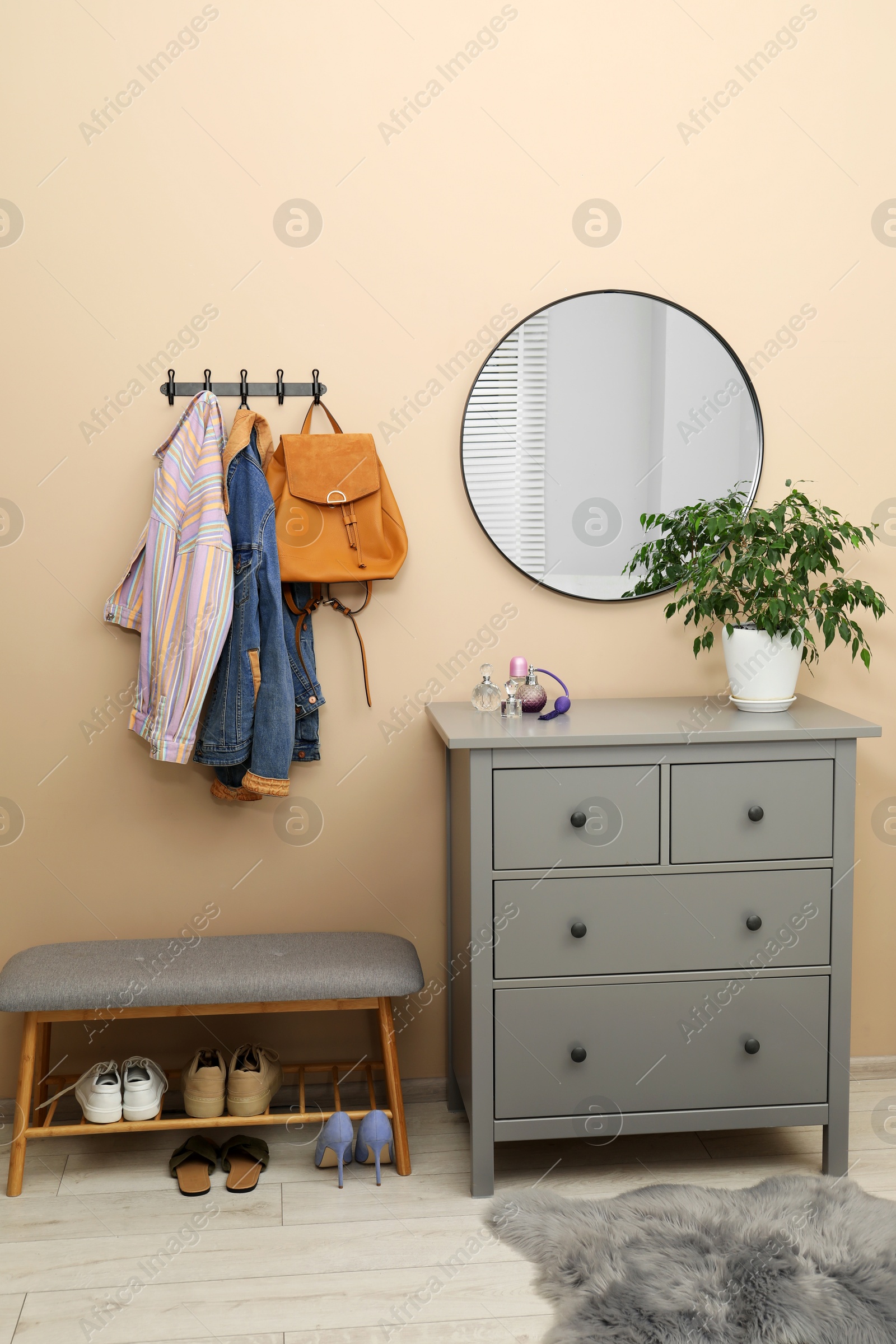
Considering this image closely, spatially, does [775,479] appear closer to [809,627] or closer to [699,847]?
[809,627]

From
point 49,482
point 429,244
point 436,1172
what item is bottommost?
point 436,1172

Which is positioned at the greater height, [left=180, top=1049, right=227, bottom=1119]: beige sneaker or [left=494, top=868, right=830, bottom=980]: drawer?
[left=494, top=868, right=830, bottom=980]: drawer

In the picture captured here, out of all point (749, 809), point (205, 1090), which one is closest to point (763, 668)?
point (749, 809)

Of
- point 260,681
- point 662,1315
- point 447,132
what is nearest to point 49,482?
point 260,681

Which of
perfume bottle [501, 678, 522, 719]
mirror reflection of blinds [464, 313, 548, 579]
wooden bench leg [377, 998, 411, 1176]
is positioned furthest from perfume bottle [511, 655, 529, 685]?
wooden bench leg [377, 998, 411, 1176]

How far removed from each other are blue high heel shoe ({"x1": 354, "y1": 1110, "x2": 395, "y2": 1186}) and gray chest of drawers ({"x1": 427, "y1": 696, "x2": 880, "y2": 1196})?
19cm

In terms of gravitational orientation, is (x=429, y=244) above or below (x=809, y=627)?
above

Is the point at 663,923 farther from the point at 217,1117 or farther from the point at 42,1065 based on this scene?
the point at 42,1065

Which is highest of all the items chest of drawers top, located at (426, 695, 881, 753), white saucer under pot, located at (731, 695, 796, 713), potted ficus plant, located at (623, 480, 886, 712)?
potted ficus plant, located at (623, 480, 886, 712)

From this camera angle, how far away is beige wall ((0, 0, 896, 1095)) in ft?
7.39

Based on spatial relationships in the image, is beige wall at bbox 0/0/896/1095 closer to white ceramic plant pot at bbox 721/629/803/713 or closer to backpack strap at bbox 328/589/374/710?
backpack strap at bbox 328/589/374/710

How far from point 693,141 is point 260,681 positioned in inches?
65.8

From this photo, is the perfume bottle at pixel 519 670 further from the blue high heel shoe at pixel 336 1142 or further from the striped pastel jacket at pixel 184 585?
the blue high heel shoe at pixel 336 1142

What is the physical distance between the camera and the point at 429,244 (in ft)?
7.63
